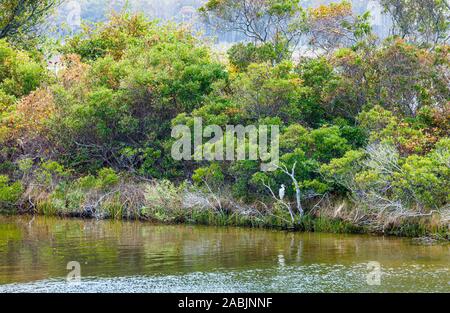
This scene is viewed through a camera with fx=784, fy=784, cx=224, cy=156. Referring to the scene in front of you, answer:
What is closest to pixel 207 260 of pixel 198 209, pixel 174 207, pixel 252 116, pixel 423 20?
pixel 198 209

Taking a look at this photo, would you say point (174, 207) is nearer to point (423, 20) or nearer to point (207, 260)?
point (207, 260)

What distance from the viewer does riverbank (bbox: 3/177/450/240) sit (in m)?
24.1

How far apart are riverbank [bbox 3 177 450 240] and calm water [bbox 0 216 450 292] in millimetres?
632

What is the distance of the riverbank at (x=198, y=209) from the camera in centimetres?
2408

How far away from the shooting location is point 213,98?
29375 millimetres

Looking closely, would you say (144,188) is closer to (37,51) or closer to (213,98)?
(213,98)

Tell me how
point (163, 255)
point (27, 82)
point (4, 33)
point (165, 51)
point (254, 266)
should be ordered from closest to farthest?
point (254, 266)
point (163, 255)
point (4, 33)
point (165, 51)
point (27, 82)

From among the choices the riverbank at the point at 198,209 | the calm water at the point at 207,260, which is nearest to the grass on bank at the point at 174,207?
the riverbank at the point at 198,209

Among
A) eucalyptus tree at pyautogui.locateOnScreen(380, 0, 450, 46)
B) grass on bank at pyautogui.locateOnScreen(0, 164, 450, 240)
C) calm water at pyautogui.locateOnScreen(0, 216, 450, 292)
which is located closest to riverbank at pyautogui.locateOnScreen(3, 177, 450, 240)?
grass on bank at pyautogui.locateOnScreen(0, 164, 450, 240)

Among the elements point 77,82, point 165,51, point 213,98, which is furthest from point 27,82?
point 213,98
